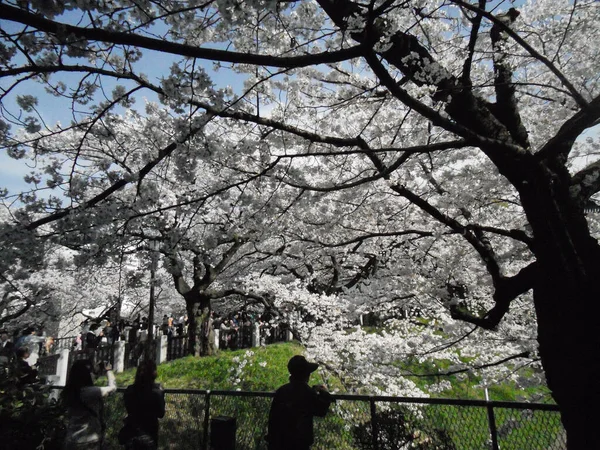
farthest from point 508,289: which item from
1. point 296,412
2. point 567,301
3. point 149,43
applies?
point 149,43

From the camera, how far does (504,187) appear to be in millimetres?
7859

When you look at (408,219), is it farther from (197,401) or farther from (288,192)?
(197,401)

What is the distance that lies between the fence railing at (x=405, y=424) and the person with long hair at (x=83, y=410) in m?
1.41

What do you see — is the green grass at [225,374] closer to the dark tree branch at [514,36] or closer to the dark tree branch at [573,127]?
the dark tree branch at [573,127]

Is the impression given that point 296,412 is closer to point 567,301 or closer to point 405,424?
point 405,424

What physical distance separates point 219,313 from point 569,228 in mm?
22067

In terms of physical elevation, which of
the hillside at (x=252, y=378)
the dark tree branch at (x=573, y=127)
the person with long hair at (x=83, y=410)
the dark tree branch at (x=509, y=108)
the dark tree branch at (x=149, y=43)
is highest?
the dark tree branch at (x=509, y=108)

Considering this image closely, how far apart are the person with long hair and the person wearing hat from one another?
6.42 feet

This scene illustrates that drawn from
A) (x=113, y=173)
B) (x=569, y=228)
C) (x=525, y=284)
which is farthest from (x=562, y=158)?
(x=113, y=173)

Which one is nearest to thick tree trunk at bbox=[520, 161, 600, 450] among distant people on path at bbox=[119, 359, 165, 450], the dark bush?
distant people on path at bbox=[119, 359, 165, 450]

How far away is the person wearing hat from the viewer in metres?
3.14

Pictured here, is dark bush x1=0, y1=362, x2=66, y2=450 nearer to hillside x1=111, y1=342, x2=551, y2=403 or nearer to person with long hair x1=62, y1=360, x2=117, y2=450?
person with long hair x1=62, y1=360, x2=117, y2=450

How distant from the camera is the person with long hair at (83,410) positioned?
374cm

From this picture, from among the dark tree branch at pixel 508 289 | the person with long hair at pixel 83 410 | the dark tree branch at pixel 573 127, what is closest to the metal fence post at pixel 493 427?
A: the dark tree branch at pixel 508 289
